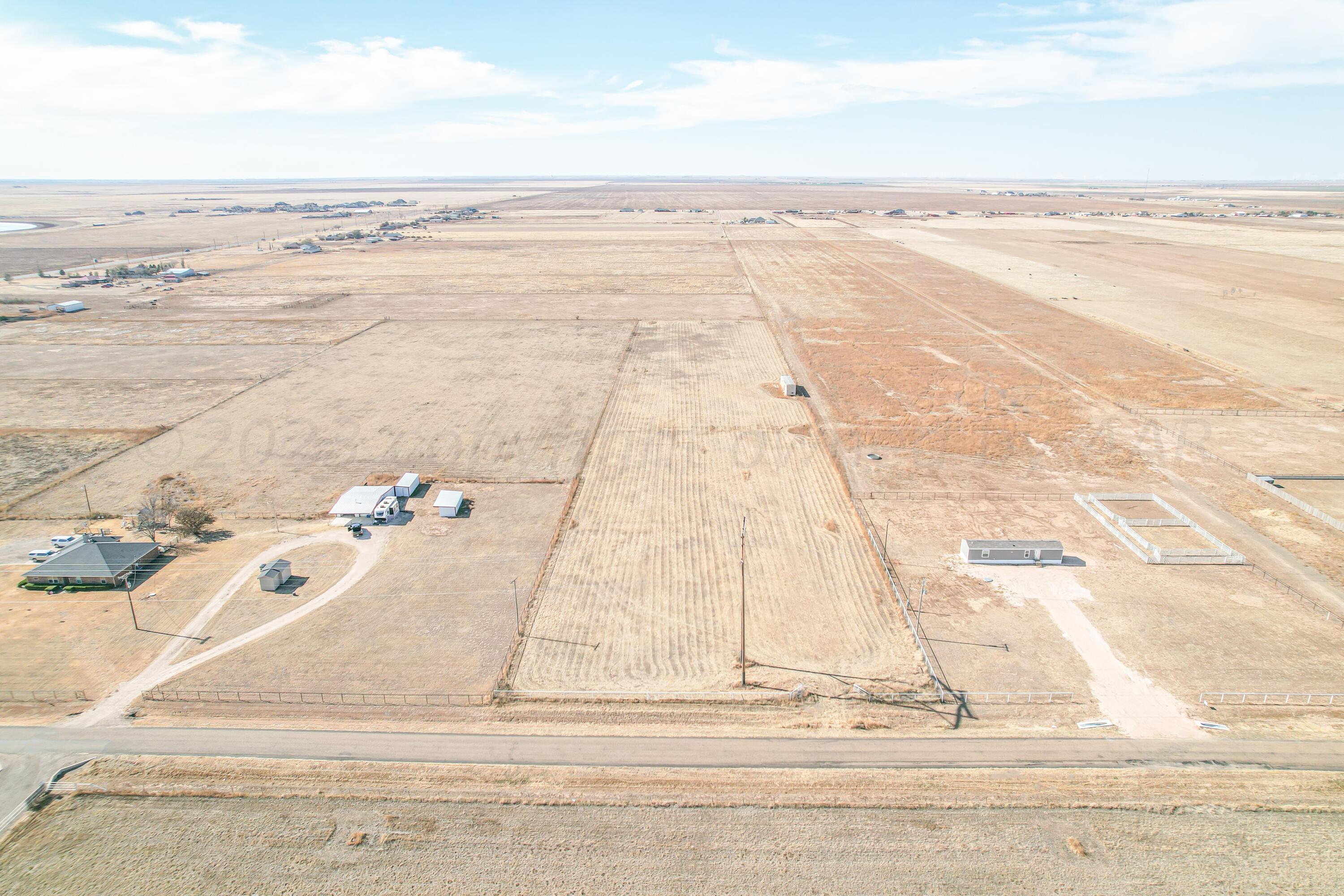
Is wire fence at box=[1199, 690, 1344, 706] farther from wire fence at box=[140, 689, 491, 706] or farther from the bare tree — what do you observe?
the bare tree

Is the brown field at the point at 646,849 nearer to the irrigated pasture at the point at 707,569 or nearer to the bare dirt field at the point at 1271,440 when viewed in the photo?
the irrigated pasture at the point at 707,569

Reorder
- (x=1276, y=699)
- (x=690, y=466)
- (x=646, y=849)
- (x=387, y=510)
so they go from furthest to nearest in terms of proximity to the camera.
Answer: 1. (x=690, y=466)
2. (x=387, y=510)
3. (x=1276, y=699)
4. (x=646, y=849)

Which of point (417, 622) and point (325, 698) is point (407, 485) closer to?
point (417, 622)

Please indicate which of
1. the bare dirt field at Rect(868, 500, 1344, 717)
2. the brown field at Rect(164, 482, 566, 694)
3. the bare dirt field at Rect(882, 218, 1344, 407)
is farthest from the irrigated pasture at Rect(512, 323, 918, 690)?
the bare dirt field at Rect(882, 218, 1344, 407)

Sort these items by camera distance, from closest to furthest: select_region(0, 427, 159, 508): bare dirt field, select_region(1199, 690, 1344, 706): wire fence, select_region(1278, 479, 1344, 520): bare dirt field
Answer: select_region(1199, 690, 1344, 706): wire fence → select_region(1278, 479, 1344, 520): bare dirt field → select_region(0, 427, 159, 508): bare dirt field

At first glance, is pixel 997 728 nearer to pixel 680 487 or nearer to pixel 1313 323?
pixel 680 487

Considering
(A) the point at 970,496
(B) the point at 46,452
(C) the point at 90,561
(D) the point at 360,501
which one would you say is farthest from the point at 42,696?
(A) the point at 970,496
